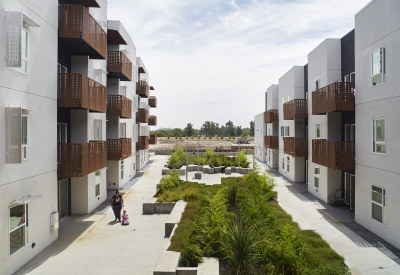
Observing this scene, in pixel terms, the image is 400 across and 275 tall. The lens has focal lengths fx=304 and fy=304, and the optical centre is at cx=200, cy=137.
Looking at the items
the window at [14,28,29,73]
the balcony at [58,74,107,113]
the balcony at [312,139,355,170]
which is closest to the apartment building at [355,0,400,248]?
the balcony at [312,139,355,170]

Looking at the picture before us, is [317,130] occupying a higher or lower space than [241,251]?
higher

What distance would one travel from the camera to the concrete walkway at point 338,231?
9438 mm

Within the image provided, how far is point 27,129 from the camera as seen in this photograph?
33.0ft

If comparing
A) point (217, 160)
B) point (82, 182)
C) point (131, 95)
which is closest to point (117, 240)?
point (82, 182)

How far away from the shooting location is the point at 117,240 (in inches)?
472

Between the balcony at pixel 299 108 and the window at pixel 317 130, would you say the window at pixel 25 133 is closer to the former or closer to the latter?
the window at pixel 317 130

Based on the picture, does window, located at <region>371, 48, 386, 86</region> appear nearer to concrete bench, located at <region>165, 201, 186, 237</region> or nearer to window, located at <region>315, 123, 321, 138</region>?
window, located at <region>315, 123, 321, 138</region>

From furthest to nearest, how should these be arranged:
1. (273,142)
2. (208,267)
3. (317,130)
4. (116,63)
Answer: (273,142) < (317,130) < (116,63) < (208,267)

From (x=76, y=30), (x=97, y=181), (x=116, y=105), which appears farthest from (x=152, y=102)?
(x=76, y=30)

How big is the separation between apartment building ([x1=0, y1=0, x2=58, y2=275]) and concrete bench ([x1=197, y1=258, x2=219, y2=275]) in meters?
5.50

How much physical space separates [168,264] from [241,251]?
6.46 ft

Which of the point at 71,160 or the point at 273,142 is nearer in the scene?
the point at 71,160

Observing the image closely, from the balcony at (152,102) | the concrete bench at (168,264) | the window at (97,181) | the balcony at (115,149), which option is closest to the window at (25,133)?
the concrete bench at (168,264)

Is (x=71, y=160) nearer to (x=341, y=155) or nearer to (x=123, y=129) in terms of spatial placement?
(x=123, y=129)
